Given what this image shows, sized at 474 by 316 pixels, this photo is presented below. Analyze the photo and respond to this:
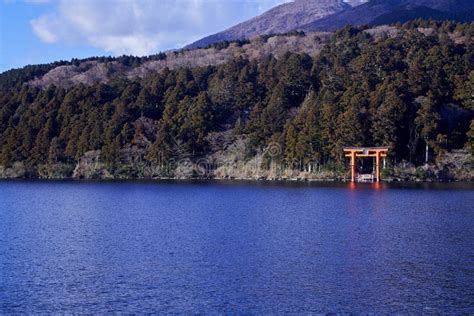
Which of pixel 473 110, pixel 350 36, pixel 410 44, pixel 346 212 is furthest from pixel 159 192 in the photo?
pixel 350 36

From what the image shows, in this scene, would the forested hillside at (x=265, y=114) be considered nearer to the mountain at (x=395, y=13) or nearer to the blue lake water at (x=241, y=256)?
the blue lake water at (x=241, y=256)

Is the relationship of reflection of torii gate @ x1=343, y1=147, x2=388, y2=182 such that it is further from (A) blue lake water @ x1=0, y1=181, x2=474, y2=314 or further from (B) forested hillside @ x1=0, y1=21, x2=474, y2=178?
(A) blue lake water @ x1=0, y1=181, x2=474, y2=314

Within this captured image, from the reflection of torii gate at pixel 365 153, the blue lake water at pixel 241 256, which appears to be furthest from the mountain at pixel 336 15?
the blue lake water at pixel 241 256

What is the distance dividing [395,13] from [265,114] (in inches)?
2659

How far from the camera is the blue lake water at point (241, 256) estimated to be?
17109 mm

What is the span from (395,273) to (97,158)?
54784 millimetres

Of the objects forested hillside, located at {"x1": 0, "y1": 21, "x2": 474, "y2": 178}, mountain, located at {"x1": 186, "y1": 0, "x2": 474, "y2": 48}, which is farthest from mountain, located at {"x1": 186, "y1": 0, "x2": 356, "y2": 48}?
forested hillside, located at {"x1": 0, "y1": 21, "x2": 474, "y2": 178}

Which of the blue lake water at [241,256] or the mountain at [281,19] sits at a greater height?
the mountain at [281,19]

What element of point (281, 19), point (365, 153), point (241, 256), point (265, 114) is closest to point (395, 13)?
point (281, 19)

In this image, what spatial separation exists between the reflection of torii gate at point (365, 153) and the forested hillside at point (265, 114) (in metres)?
1.60

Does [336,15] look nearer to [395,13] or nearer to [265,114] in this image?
[395,13]

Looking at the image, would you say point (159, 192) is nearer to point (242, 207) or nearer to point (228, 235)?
point (242, 207)

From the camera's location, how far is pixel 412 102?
61.9 m

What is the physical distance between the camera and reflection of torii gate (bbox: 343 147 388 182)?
57.2m
